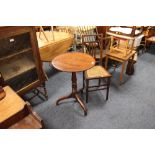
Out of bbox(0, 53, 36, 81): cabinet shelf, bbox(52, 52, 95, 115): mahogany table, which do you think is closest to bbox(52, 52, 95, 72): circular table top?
bbox(52, 52, 95, 115): mahogany table

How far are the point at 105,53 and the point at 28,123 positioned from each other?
1938mm

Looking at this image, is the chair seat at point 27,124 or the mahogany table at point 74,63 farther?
the mahogany table at point 74,63

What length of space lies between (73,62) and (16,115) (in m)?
0.99

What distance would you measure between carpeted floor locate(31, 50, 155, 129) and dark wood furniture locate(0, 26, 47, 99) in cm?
45

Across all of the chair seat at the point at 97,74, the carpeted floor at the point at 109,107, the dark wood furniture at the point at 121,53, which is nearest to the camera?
the carpeted floor at the point at 109,107

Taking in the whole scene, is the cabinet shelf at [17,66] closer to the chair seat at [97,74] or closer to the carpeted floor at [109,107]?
Result: the carpeted floor at [109,107]

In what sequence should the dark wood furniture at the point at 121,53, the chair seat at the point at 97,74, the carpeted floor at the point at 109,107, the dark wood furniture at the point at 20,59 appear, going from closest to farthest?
the dark wood furniture at the point at 20,59, the carpeted floor at the point at 109,107, the chair seat at the point at 97,74, the dark wood furniture at the point at 121,53

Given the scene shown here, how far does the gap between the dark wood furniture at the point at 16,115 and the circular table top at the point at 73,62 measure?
65cm

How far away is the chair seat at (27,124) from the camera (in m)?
1.46

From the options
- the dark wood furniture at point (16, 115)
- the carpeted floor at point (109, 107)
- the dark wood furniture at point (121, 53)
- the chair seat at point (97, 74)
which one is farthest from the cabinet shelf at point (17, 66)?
the dark wood furniture at point (121, 53)

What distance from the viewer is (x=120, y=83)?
277 centimetres

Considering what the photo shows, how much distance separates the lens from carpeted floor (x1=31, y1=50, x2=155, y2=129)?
2.05m

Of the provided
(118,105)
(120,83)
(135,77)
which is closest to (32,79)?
(118,105)

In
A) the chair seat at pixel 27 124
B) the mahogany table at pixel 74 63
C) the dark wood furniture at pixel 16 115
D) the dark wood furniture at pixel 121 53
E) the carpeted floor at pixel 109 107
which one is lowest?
the carpeted floor at pixel 109 107
